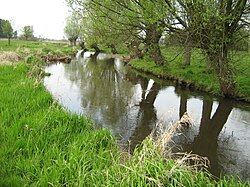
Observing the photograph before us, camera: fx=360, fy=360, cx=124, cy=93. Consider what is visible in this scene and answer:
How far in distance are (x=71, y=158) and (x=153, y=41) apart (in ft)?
59.3

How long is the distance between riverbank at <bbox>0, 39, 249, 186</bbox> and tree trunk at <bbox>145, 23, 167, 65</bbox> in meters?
12.3

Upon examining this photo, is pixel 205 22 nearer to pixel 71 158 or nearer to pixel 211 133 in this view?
pixel 211 133

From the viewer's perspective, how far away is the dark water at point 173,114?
10469 millimetres

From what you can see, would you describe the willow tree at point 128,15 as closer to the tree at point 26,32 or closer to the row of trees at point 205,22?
the row of trees at point 205,22

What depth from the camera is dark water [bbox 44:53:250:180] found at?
1047cm

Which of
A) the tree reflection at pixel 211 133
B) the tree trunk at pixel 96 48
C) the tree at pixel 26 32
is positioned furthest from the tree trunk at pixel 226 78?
the tree at pixel 26 32

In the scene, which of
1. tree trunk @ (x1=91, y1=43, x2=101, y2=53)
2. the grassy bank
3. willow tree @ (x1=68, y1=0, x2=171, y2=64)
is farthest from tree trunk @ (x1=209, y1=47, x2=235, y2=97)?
tree trunk @ (x1=91, y1=43, x2=101, y2=53)

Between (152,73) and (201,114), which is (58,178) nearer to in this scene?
(201,114)

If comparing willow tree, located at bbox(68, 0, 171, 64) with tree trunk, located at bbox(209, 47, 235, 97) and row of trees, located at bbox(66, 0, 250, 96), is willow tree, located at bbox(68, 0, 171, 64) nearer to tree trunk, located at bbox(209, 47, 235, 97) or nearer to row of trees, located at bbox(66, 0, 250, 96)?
row of trees, located at bbox(66, 0, 250, 96)

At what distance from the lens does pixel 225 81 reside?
18.2 meters

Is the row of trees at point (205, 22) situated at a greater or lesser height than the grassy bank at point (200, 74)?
greater

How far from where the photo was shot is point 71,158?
646 cm

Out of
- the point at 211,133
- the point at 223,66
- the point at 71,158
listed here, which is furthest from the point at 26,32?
the point at 71,158

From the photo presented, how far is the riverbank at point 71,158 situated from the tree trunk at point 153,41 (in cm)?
1233
